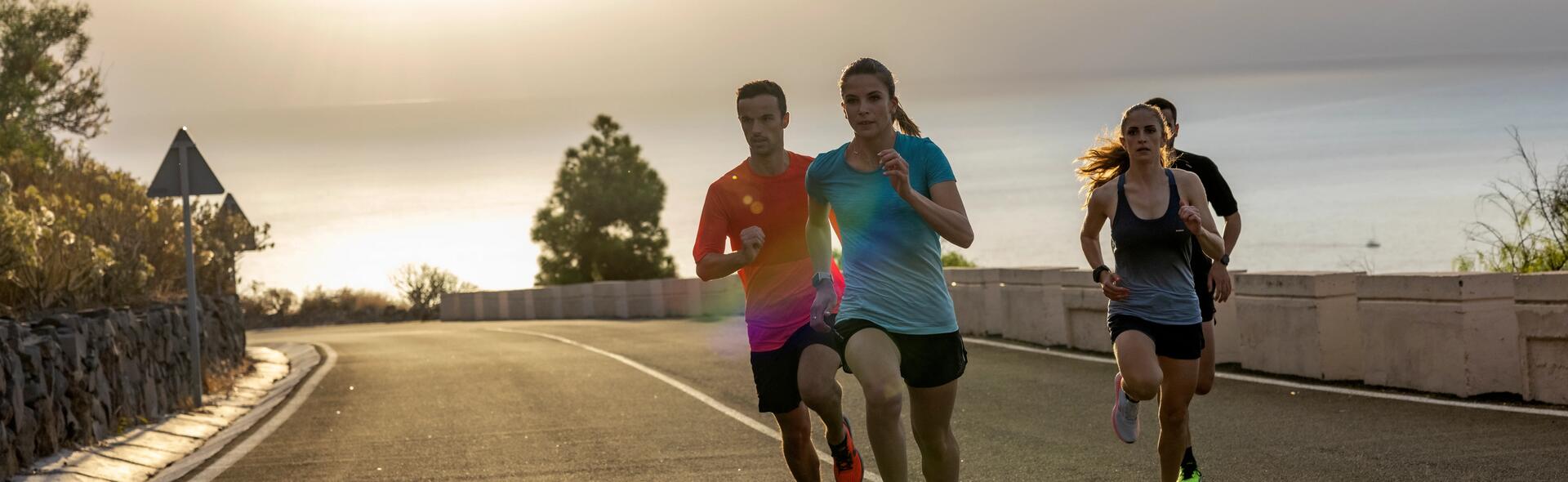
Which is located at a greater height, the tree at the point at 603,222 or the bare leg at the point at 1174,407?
the tree at the point at 603,222

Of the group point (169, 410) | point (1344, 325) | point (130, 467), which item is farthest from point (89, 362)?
point (1344, 325)

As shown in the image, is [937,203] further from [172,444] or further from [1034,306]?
[1034,306]

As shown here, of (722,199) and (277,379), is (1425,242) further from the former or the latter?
(722,199)

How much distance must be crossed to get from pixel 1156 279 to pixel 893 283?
1.84m

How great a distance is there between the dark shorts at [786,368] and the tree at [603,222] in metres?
52.7

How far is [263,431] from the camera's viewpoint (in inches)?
547

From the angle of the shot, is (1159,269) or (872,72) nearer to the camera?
(872,72)

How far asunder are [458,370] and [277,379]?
108 inches

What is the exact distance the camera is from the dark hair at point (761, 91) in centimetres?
726

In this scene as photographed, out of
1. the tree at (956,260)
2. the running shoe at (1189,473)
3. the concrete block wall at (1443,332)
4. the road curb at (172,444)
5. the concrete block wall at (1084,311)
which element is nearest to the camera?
the running shoe at (1189,473)

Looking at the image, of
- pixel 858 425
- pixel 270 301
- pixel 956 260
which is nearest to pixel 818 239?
pixel 858 425

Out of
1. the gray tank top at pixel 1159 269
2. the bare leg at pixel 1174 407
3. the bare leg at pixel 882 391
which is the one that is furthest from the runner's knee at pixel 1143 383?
the bare leg at pixel 882 391

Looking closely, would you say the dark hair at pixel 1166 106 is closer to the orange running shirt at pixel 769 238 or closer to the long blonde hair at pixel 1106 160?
the long blonde hair at pixel 1106 160

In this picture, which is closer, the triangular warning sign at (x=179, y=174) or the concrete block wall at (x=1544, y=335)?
the concrete block wall at (x=1544, y=335)
